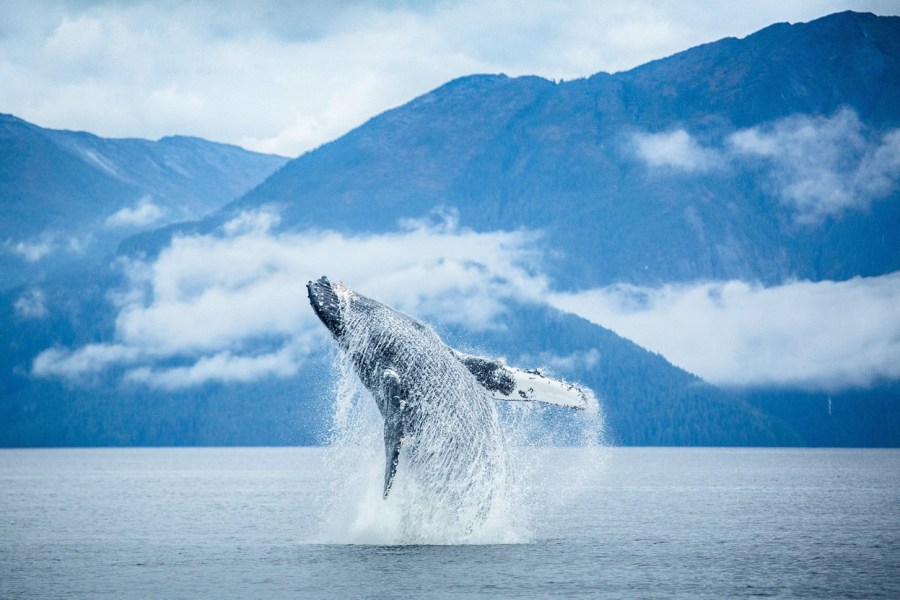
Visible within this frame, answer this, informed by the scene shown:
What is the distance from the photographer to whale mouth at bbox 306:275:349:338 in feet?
75.8

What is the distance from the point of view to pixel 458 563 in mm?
26484

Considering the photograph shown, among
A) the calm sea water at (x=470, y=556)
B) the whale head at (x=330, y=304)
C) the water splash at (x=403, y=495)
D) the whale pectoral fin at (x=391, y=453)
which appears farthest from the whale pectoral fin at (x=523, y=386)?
the calm sea water at (x=470, y=556)

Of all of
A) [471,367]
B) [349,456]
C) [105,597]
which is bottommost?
[105,597]

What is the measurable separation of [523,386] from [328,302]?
4.36m

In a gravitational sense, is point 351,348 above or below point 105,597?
above

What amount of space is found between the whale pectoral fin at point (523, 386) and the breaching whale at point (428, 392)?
0.02m

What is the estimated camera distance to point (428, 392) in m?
23.5

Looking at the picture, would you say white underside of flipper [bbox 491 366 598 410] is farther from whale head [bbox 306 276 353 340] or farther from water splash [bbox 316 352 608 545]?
whale head [bbox 306 276 353 340]

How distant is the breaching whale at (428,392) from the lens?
23234 millimetres

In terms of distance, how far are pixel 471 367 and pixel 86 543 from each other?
53.0 ft

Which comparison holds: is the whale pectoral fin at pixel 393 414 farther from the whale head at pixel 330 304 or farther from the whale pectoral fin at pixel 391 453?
the whale head at pixel 330 304

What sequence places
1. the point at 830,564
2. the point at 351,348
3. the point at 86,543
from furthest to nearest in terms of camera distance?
the point at 86,543, the point at 830,564, the point at 351,348

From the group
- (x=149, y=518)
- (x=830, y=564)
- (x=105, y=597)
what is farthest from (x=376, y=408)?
(x=149, y=518)

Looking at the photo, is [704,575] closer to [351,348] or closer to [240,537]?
[351,348]
